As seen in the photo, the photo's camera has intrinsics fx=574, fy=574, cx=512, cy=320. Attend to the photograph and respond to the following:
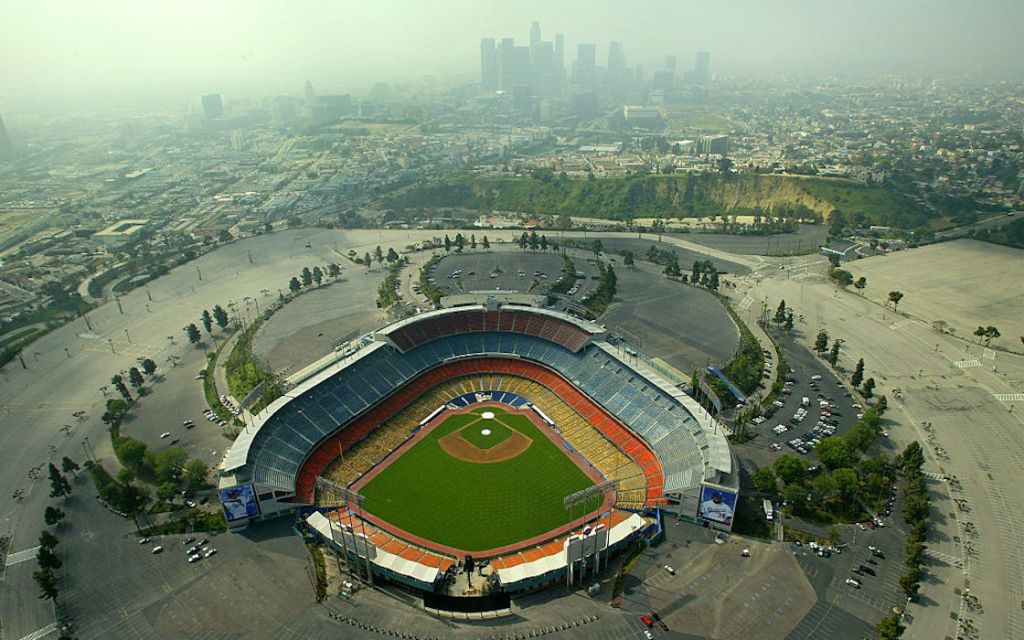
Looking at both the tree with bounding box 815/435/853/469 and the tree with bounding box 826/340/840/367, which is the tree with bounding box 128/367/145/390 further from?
the tree with bounding box 826/340/840/367

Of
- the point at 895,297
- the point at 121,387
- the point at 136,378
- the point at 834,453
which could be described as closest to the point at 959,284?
the point at 895,297

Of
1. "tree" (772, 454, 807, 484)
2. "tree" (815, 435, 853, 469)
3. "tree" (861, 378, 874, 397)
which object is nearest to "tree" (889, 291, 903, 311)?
"tree" (861, 378, 874, 397)

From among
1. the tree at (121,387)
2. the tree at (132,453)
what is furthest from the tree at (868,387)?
the tree at (121,387)

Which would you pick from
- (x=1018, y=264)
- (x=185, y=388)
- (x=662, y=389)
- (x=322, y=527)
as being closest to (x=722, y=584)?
(x=662, y=389)

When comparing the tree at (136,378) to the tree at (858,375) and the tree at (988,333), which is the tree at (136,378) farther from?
the tree at (988,333)

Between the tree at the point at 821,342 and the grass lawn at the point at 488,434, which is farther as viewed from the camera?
the tree at the point at 821,342
